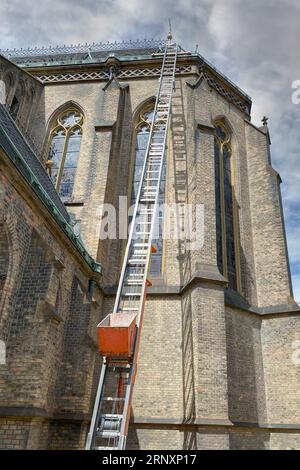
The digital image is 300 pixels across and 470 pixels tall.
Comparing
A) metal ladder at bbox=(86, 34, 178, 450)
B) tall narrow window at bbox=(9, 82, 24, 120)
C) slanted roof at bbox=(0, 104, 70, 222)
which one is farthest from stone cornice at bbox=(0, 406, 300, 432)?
tall narrow window at bbox=(9, 82, 24, 120)

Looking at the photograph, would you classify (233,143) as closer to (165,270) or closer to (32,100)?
(165,270)

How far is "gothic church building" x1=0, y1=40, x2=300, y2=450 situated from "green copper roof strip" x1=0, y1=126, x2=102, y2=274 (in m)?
0.04

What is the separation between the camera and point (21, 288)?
25.0ft

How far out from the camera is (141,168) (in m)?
13.6

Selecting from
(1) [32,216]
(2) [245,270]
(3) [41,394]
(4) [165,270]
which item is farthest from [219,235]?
(3) [41,394]

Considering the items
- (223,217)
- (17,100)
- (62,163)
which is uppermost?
(17,100)

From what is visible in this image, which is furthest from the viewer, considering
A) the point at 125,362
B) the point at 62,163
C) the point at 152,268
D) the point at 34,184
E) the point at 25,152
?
the point at 62,163

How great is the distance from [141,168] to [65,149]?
3180 mm

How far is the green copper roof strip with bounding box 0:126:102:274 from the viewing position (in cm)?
645

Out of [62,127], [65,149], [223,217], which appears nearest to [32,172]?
[65,149]

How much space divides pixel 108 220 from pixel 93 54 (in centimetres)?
1370

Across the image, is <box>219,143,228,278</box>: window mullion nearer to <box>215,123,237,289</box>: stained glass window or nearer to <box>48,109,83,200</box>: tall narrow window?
<box>215,123,237,289</box>: stained glass window

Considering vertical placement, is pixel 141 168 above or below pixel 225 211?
above

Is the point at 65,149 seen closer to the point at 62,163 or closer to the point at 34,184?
the point at 62,163
